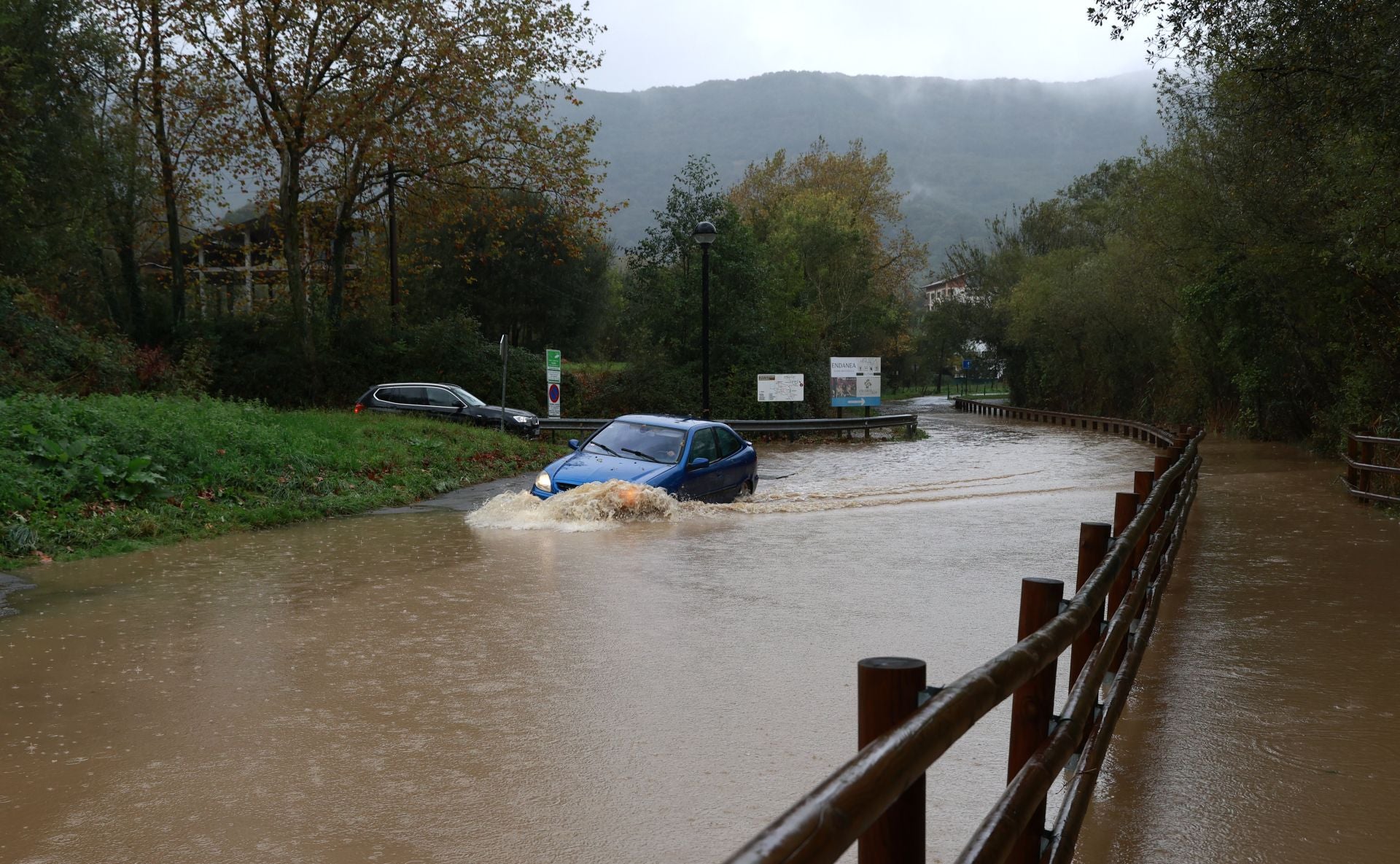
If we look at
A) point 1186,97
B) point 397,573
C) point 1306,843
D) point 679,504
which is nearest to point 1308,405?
point 1186,97

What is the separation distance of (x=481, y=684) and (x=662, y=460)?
943 cm

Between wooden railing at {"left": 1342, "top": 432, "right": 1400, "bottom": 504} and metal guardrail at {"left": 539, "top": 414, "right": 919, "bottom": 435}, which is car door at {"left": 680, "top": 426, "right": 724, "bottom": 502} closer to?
wooden railing at {"left": 1342, "top": 432, "right": 1400, "bottom": 504}

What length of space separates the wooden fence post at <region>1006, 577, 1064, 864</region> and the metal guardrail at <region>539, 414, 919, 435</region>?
91.8 feet

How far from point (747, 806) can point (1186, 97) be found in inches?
1216

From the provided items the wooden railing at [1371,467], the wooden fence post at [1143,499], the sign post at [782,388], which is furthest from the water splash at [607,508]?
the sign post at [782,388]

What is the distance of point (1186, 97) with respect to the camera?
102 feet

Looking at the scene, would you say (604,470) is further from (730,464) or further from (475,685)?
(475,685)

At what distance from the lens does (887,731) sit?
7.73 feet

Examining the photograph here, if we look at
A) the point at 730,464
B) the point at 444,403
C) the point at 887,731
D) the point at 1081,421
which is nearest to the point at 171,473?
the point at 730,464

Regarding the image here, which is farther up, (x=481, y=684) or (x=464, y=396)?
(x=464, y=396)

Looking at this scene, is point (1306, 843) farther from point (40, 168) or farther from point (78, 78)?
point (78, 78)

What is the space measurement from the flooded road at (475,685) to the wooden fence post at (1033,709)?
1.11 meters

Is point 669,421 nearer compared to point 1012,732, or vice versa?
point 1012,732

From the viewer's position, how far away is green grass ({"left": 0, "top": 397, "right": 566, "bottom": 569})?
13.4 metres
